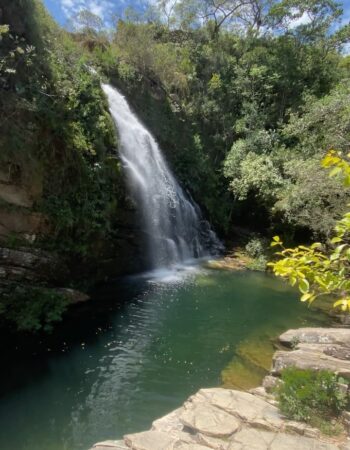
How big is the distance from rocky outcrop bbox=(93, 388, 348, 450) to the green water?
90 cm

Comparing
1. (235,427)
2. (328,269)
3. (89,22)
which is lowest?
(235,427)

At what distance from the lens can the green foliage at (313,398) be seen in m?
5.07

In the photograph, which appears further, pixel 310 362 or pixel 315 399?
pixel 310 362

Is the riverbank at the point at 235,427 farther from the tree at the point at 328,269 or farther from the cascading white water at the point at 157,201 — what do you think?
the cascading white water at the point at 157,201

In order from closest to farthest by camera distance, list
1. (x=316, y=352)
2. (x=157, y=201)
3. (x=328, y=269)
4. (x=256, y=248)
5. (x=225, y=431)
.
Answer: (x=328, y=269), (x=225, y=431), (x=316, y=352), (x=157, y=201), (x=256, y=248)

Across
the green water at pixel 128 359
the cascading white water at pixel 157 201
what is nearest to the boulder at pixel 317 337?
the green water at pixel 128 359

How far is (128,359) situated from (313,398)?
3860 mm

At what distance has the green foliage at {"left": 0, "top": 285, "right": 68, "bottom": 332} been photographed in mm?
8539

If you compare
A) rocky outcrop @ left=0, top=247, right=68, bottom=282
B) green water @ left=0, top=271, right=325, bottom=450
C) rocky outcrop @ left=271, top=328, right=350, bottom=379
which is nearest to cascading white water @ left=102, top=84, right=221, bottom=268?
green water @ left=0, top=271, right=325, bottom=450

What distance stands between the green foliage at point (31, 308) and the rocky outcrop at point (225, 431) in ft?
14.8

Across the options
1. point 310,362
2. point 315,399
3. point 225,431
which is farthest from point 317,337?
point 225,431

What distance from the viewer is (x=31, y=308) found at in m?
8.82

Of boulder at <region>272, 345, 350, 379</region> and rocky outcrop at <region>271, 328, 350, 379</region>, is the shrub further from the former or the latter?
boulder at <region>272, 345, 350, 379</region>

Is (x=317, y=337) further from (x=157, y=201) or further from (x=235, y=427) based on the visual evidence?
(x=157, y=201)
